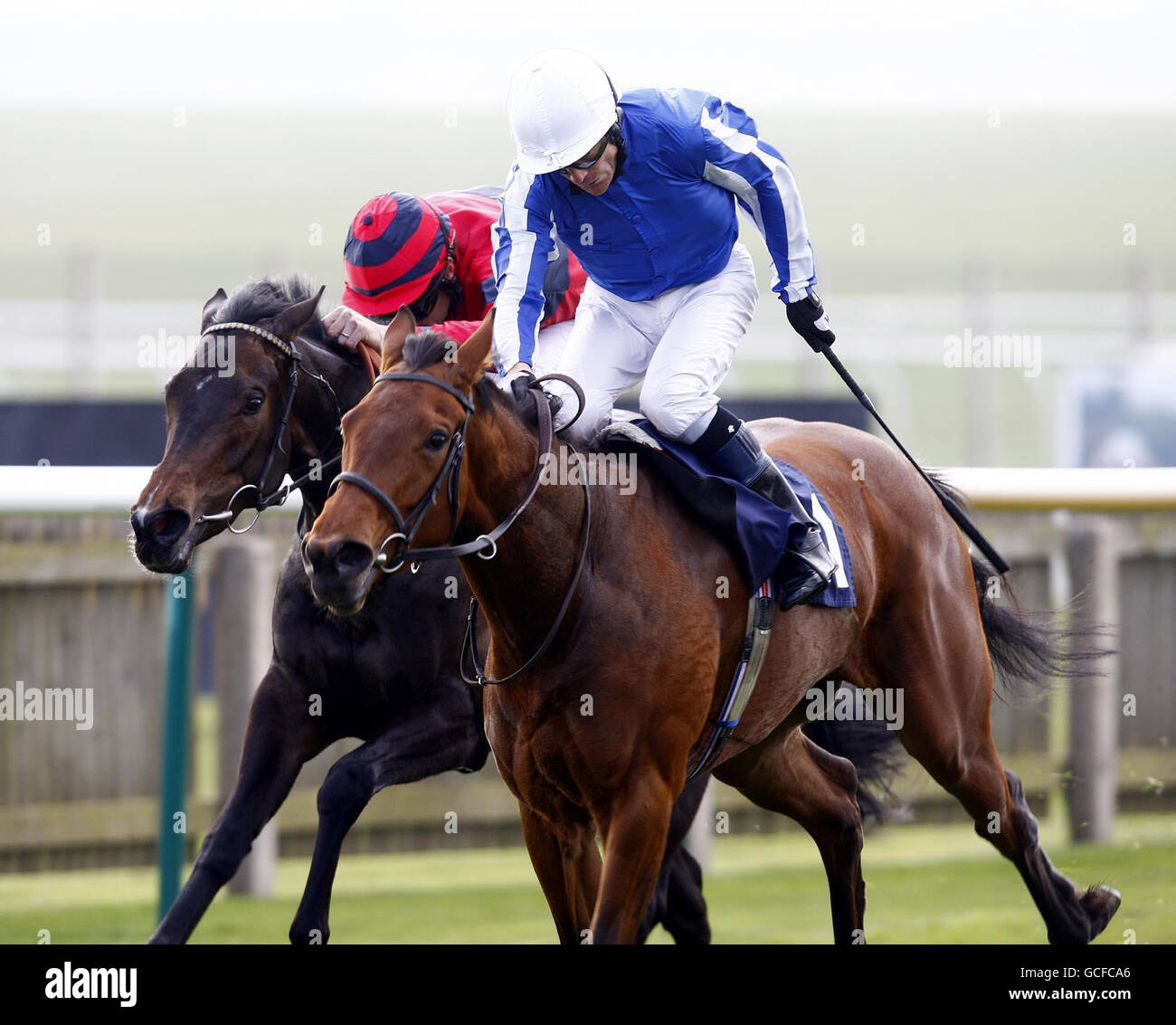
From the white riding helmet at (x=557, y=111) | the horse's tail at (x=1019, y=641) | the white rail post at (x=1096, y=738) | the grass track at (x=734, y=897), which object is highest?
the white riding helmet at (x=557, y=111)

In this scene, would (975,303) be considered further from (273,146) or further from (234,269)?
(273,146)

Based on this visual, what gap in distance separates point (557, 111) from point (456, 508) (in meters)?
0.87

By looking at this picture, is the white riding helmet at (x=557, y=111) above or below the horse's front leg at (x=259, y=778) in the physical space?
above

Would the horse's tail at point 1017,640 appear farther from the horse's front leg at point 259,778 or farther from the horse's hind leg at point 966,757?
the horse's front leg at point 259,778

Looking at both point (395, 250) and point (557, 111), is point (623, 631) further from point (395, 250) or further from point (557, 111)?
point (395, 250)

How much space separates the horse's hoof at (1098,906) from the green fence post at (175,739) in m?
2.53

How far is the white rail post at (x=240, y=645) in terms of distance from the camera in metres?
5.56

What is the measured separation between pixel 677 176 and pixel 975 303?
29.8ft

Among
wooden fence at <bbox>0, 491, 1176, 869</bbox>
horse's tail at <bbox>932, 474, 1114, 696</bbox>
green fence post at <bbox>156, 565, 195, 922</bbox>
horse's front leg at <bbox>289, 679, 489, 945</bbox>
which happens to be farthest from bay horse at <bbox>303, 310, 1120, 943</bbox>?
green fence post at <bbox>156, 565, 195, 922</bbox>

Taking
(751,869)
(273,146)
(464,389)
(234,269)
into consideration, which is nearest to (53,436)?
(751,869)

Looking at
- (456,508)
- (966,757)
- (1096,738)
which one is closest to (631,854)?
(456,508)

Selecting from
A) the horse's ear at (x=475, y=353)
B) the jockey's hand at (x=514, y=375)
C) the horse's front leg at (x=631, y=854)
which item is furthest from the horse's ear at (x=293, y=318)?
the horse's front leg at (x=631, y=854)

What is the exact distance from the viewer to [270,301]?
3.85 m

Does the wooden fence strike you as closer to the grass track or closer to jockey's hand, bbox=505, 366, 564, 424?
the grass track
